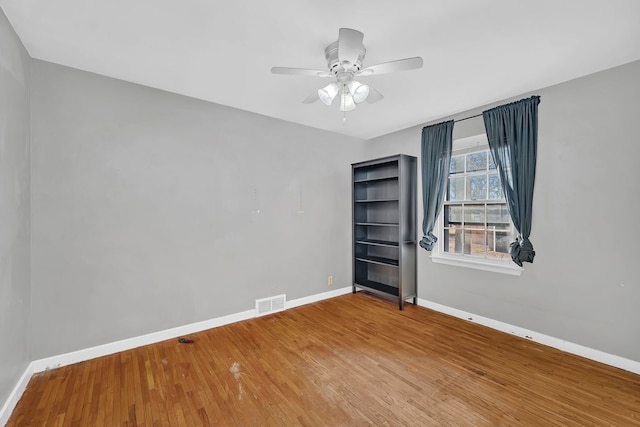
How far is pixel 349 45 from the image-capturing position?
5.59ft

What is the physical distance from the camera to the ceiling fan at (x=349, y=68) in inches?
66.6

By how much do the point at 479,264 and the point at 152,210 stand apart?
3.68 m

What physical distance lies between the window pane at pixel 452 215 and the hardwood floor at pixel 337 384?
1.35 m

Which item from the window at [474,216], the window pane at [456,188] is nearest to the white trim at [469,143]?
the window at [474,216]

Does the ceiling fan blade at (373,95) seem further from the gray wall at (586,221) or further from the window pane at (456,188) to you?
the window pane at (456,188)

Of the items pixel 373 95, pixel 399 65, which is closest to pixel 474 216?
pixel 373 95

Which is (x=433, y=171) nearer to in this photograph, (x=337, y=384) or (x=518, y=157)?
(x=518, y=157)

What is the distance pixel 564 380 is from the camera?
2.19 m

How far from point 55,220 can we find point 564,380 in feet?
14.4

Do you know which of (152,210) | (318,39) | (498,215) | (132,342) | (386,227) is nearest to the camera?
(318,39)

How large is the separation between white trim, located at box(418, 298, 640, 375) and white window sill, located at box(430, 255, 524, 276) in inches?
22.6

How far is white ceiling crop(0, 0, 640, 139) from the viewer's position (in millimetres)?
1703

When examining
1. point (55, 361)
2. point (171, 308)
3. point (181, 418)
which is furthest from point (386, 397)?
point (55, 361)

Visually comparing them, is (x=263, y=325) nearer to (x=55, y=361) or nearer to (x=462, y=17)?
(x=55, y=361)
